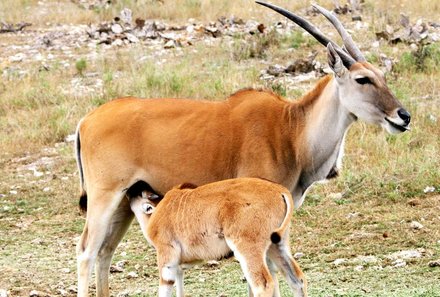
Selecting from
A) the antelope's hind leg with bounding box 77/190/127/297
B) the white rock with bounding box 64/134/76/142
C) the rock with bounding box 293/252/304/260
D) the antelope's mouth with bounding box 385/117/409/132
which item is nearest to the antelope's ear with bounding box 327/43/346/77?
the antelope's mouth with bounding box 385/117/409/132

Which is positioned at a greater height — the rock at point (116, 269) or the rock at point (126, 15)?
the rock at point (116, 269)

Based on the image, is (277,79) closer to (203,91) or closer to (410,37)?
(203,91)

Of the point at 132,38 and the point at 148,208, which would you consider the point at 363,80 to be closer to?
the point at 148,208

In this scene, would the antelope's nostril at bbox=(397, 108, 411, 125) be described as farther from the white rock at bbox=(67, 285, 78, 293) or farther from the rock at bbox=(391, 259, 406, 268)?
the white rock at bbox=(67, 285, 78, 293)

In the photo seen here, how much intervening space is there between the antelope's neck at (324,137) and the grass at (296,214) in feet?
2.45

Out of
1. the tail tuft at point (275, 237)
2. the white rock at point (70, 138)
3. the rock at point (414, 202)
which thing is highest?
the tail tuft at point (275, 237)

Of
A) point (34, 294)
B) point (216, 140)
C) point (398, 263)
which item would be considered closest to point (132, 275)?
point (34, 294)

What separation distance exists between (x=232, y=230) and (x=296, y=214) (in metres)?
3.01

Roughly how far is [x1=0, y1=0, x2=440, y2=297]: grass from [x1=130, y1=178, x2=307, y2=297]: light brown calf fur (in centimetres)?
81

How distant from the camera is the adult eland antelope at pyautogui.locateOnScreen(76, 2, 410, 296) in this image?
704cm

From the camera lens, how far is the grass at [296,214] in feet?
25.0

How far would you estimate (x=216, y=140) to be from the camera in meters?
7.05

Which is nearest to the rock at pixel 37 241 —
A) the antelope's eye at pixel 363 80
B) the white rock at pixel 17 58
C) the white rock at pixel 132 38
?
the antelope's eye at pixel 363 80

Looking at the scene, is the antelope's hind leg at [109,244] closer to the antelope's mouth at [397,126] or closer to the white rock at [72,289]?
the white rock at [72,289]
